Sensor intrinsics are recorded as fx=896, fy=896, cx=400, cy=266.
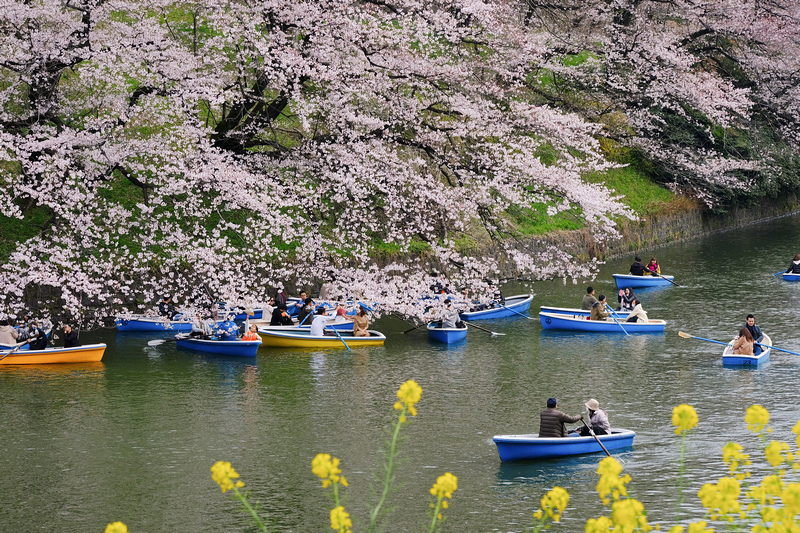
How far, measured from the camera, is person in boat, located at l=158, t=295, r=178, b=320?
26609 millimetres

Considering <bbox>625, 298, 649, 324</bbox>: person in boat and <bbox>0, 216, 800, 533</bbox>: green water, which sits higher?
<bbox>625, 298, 649, 324</bbox>: person in boat

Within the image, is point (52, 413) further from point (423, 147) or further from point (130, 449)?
point (423, 147)

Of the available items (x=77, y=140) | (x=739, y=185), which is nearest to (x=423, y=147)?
(x=77, y=140)

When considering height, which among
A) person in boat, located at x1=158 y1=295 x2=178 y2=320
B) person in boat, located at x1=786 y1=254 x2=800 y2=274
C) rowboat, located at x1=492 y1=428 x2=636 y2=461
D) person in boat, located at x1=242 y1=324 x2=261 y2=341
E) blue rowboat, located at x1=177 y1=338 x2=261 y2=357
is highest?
person in boat, located at x1=786 y1=254 x2=800 y2=274

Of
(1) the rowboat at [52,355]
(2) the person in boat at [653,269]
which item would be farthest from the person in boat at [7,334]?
(2) the person in boat at [653,269]

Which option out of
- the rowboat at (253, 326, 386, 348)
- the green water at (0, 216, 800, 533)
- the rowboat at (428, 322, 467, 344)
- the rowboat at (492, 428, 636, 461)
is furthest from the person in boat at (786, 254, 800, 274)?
the rowboat at (492, 428, 636, 461)

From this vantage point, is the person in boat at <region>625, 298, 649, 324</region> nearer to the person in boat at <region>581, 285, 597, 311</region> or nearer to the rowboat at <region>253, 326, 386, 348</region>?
the person in boat at <region>581, 285, 597, 311</region>

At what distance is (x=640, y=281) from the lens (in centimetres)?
3588

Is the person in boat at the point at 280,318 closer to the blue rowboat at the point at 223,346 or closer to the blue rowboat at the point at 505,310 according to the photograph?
the blue rowboat at the point at 223,346

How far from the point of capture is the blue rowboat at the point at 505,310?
31.1 metres

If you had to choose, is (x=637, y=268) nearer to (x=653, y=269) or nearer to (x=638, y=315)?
(x=653, y=269)

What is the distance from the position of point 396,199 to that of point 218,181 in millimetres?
5100

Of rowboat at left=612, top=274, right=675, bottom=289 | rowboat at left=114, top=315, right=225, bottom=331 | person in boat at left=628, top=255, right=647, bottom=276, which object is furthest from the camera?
person in boat at left=628, top=255, right=647, bottom=276

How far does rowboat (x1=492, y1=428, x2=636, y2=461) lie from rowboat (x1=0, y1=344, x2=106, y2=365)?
39.7ft
